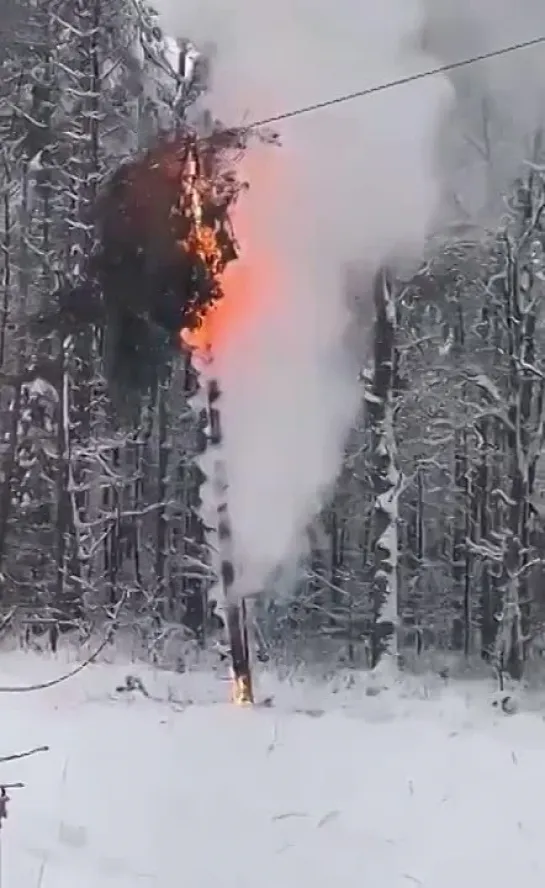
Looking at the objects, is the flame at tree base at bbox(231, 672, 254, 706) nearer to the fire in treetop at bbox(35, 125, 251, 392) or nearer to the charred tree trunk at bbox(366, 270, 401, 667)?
the charred tree trunk at bbox(366, 270, 401, 667)

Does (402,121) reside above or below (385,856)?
above

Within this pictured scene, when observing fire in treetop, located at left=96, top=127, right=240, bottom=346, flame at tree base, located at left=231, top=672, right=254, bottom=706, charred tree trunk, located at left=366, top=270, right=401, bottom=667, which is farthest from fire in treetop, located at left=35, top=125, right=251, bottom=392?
flame at tree base, located at left=231, top=672, right=254, bottom=706

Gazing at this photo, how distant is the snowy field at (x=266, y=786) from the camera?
1404 mm

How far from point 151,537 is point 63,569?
0.13m

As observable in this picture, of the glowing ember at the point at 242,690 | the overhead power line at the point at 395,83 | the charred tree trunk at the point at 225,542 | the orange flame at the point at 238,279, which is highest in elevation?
the overhead power line at the point at 395,83

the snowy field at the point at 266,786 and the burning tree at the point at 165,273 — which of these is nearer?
the snowy field at the point at 266,786

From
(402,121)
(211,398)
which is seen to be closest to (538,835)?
(211,398)

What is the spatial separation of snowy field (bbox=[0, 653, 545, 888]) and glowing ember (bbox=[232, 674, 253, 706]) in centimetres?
1

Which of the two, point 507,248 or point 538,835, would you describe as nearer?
point 538,835

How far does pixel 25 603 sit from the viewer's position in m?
1.57

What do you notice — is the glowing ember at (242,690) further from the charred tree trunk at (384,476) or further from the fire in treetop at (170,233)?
the fire in treetop at (170,233)

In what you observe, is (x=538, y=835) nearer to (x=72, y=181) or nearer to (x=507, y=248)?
(x=507, y=248)

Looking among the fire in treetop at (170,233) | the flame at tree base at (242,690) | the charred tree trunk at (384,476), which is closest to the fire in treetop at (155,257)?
the fire in treetop at (170,233)

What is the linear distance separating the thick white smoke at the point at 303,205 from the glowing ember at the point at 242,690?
0.13m
